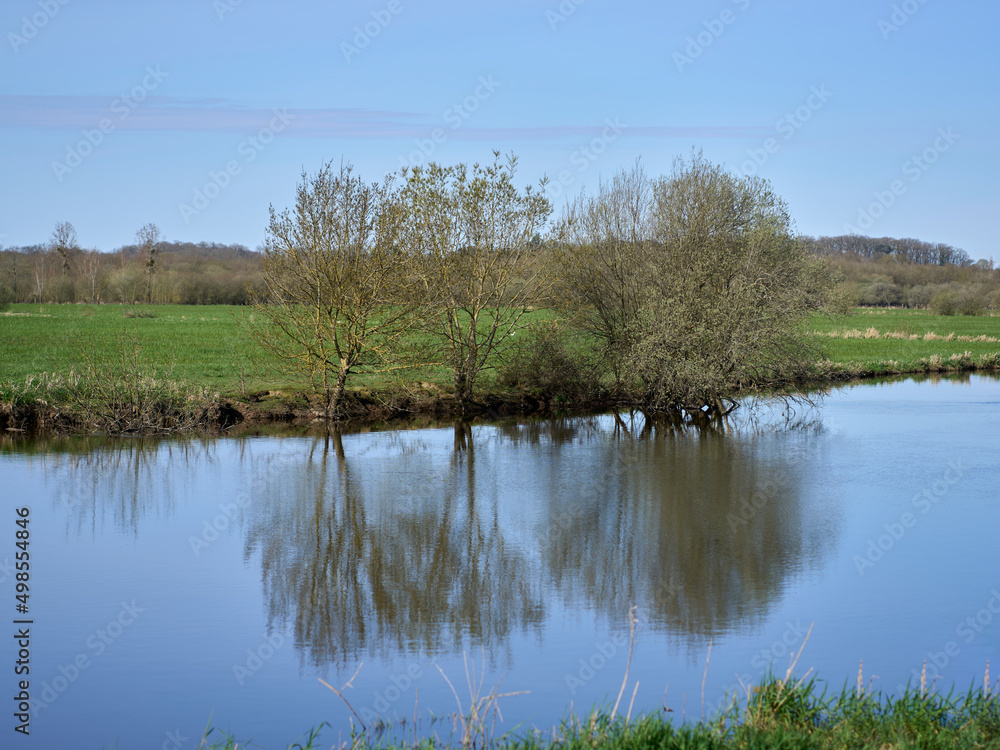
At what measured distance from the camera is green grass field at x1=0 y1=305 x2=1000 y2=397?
22.1 metres

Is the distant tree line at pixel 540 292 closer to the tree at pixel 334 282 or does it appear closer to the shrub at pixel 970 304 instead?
the tree at pixel 334 282

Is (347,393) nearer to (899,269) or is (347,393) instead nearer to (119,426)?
(119,426)

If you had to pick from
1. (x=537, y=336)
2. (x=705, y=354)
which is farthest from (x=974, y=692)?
(x=537, y=336)

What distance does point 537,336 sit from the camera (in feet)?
74.1

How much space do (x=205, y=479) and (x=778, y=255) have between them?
1690 centimetres

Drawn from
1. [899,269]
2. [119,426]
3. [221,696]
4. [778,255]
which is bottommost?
[221,696]

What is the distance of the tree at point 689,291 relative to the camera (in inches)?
790

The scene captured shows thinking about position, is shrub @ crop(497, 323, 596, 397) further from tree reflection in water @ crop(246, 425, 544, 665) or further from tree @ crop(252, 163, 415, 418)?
tree reflection in water @ crop(246, 425, 544, 665)
